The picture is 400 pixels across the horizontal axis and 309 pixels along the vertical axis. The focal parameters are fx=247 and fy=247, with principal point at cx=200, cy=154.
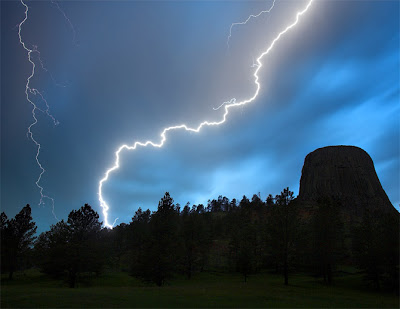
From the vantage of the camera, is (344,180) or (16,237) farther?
(344,180)

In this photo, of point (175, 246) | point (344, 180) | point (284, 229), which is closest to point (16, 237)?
point (175, 246)

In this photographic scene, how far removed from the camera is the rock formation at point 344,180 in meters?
97.0

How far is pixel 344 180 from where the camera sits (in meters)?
104

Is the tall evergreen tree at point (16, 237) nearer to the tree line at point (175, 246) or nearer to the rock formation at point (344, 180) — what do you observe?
the tree line at point (175, 246)

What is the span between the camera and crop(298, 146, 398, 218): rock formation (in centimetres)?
9699

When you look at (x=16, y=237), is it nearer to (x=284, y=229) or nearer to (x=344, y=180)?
(x=284, y=229)

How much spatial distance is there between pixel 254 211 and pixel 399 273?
91.2 m

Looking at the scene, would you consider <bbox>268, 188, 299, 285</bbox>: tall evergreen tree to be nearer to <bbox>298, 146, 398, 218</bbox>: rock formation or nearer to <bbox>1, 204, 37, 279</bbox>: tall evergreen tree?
<bbox>1, 204, 37, 279</bbox>: tall evergreen tree

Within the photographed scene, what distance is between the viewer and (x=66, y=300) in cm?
1508

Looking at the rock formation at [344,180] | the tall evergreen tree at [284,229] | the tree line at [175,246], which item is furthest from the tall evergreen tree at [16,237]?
the rock formation at [344,180]

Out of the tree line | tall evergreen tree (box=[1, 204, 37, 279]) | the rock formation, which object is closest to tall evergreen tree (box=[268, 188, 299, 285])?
the tree line

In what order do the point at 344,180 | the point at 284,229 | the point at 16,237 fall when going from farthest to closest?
the point at 344,180 → the point at 16,237 → the point at 284,229

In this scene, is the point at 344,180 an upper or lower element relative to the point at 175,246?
upper

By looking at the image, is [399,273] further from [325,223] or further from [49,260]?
[49,260]
